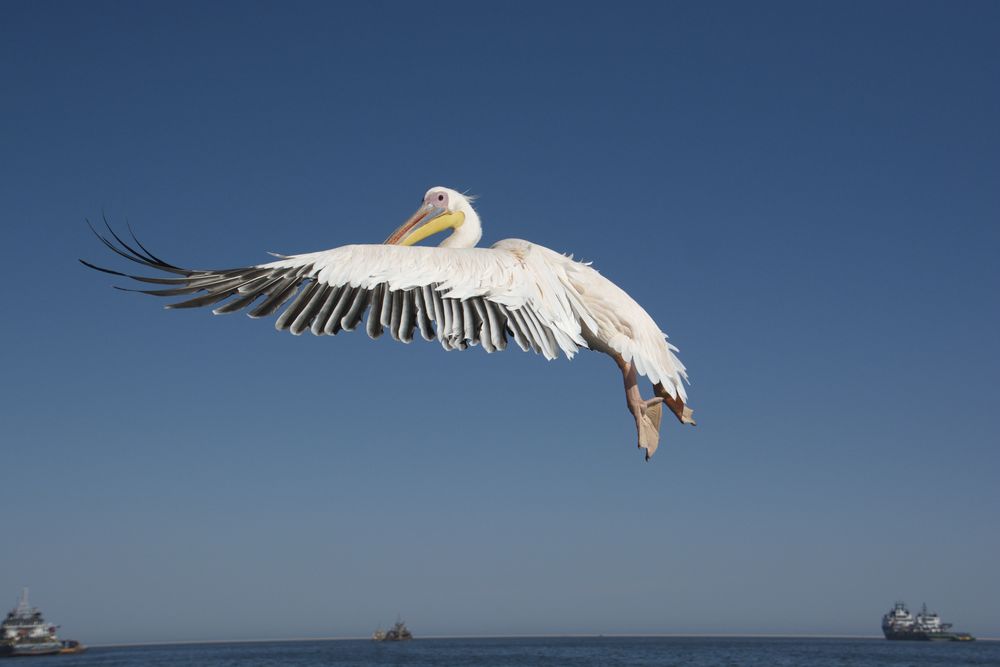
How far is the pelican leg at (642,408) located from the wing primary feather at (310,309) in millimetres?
1436

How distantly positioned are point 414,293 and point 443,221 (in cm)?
179

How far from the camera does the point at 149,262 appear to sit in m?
4.30

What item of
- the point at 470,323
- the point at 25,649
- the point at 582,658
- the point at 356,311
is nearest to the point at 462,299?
the point at 470,323

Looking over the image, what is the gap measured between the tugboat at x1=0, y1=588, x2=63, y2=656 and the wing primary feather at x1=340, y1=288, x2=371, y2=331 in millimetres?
77768

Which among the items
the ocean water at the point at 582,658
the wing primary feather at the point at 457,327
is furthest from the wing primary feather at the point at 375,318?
the ocean water at the point at 582,658

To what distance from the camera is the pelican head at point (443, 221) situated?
5.84m

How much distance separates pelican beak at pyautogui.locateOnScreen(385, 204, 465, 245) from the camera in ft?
19.2

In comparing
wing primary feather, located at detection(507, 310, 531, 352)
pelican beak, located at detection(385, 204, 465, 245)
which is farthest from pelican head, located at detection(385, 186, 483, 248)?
wing primary feather, located at detection(507, 310, 531, 352)

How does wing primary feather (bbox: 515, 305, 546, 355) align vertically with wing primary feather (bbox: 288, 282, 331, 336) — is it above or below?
below

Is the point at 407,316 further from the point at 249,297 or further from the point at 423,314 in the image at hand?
the point at 249,297

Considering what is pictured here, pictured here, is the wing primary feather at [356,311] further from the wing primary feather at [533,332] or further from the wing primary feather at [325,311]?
the wing primary feather at [533,332]

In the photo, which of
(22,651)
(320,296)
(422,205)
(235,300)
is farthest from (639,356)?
(22,651)

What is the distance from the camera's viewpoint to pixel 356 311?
4.21m

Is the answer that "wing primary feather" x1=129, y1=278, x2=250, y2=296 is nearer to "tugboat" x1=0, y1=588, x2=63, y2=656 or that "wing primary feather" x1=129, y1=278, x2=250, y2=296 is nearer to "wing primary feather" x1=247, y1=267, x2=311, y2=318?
"wing primary feather" x1=247, y1=267, x2=311, y2=318
